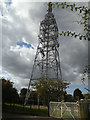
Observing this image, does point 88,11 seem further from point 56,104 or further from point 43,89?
point 43,89

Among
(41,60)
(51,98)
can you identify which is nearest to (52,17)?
(41,60)

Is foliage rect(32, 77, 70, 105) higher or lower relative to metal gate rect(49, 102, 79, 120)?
higher

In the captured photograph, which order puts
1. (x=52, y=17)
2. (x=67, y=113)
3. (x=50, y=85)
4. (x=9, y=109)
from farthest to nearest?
(x=52, y=17) < (x=50, y=85) < (x=9, y=109) < (x=67, y=113)

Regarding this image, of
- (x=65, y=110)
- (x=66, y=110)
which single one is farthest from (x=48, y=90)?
(x=66, y=110)

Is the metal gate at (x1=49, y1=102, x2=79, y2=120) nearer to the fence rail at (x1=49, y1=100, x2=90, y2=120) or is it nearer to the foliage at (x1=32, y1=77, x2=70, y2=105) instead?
the fence rail at (x1=49, y1=100, x2=90, y2=120)

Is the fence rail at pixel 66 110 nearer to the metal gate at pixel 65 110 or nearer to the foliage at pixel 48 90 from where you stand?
the metal gate at pixel 65 110

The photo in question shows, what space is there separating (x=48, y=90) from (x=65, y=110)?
5.52m

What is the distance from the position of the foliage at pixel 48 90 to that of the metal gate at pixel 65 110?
101 inches

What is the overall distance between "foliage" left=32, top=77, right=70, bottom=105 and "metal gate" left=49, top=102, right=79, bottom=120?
2.56m

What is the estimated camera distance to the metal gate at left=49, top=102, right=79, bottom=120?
10127 mm

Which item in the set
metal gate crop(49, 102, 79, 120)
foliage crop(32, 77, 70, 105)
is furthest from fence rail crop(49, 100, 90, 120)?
foliage crop(32, 77, 70, 105)

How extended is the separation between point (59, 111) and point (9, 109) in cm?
722

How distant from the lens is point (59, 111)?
12188 mm

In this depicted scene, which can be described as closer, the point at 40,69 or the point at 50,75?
the point at 50,75
